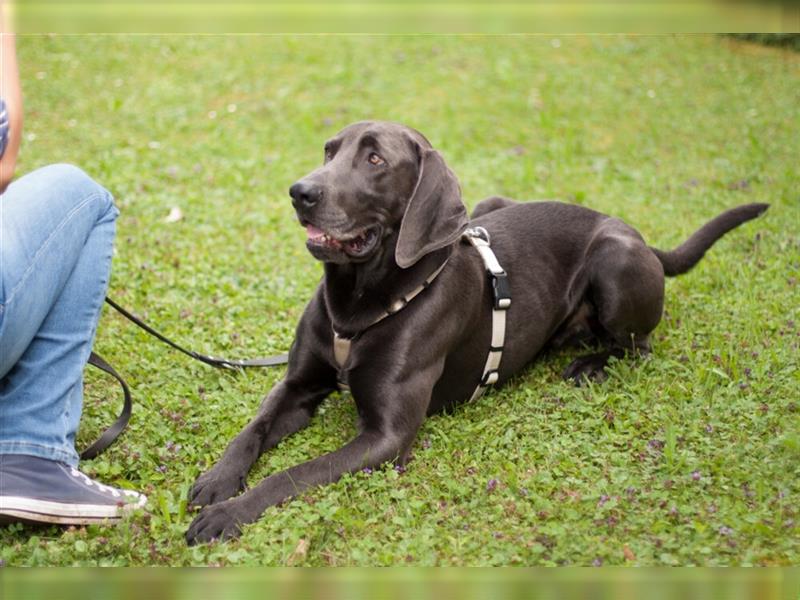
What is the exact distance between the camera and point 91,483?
3.46 meters

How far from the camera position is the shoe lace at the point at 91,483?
3.45 m

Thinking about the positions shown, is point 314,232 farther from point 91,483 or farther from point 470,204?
point 470,204

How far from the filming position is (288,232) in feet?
21.7

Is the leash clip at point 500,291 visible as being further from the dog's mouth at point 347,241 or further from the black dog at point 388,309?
the dog's mouth at point 347,241

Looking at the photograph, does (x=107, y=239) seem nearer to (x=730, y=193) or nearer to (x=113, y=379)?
(x=113, y=379)

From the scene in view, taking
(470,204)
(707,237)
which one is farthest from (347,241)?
(470,204)

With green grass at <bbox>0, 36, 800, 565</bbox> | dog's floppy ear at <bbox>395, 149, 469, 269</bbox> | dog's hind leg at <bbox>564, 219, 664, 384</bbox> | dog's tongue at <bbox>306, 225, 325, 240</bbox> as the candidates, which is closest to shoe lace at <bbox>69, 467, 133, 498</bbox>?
green grass at <bbox>0, 36, 800, 565</bbox>

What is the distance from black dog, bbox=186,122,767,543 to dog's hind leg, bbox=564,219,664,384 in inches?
0.5

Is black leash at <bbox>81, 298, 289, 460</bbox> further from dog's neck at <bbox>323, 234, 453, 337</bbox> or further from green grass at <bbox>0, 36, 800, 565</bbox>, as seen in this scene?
dog's neck at <bbox>323, 234, 453, 337</bbox>

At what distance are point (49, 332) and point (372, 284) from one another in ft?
4.49

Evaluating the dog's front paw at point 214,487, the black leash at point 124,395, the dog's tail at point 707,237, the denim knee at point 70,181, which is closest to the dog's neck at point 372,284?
the dog's front paw at point 214,487

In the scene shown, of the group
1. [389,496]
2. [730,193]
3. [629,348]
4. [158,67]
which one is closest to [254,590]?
[389,496]

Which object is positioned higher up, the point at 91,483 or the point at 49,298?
the point at 49,298

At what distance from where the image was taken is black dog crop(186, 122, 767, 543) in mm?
3691
